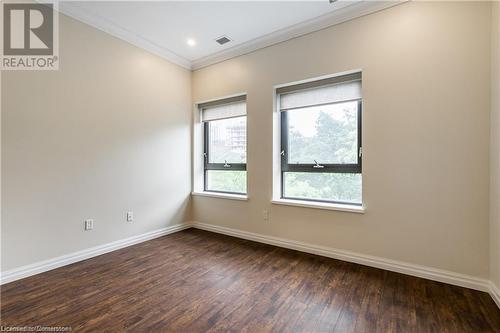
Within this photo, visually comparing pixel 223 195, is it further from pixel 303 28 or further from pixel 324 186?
pixel 303 28

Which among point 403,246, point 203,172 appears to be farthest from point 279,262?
point 203,172

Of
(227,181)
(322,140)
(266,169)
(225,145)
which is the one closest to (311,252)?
(266,169)

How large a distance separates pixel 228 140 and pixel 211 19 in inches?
67.3

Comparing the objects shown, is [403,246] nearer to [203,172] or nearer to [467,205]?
[467,205]

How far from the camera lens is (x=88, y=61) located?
2.74 metres

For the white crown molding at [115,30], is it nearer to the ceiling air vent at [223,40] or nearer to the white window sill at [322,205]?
the ceiling air vent at [223,40]

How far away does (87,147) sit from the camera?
108 inches

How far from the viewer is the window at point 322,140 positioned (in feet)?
8.91

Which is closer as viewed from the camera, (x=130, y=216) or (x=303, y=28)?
(x=303, y=28)

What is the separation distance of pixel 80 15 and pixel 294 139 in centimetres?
293

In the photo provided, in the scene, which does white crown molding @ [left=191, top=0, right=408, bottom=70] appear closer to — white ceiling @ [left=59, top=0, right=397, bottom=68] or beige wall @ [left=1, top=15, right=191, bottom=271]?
white ceiling @ [left=59, top=0, right=397, bottom=68]

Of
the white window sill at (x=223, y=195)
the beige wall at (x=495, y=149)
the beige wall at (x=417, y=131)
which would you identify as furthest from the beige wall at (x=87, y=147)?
the beige wall at (x=495, y=149)

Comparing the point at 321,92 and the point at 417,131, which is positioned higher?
the point at 321,92

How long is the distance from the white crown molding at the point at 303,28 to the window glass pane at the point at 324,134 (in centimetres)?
94
